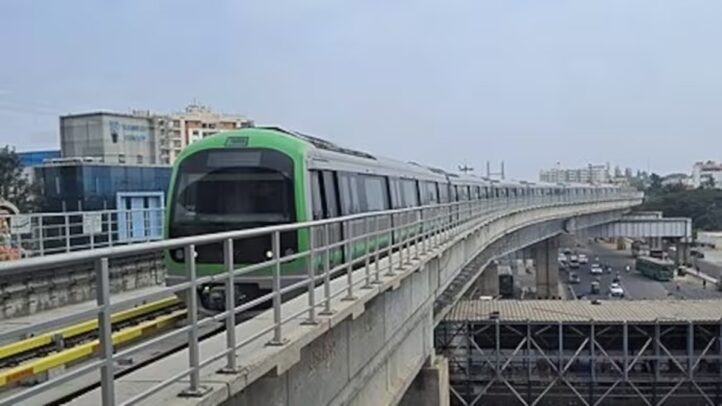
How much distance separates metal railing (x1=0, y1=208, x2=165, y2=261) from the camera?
13.3 meters

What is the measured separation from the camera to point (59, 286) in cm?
1122

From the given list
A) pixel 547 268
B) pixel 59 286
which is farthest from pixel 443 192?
pixel 547 268

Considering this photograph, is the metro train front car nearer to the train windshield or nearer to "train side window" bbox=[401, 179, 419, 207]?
the train windshield

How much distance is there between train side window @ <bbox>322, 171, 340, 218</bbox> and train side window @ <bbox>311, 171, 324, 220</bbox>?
0.25 metres

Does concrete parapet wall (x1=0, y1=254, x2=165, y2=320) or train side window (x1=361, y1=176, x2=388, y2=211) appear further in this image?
train side window (x1=361, y1=176, x2=388, y2=211)

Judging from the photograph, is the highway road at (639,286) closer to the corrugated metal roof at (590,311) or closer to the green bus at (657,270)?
the green bus at (657,270)

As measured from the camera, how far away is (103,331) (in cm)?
338

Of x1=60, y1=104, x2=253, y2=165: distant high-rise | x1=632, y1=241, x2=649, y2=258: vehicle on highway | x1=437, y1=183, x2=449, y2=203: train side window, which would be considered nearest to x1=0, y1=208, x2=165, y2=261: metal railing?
x1=437, y1=183, x2=449, y2=203: train side window

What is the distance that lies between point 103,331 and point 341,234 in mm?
7388

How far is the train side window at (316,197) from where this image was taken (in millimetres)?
11018

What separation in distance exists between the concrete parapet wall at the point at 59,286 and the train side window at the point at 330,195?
3.29 m

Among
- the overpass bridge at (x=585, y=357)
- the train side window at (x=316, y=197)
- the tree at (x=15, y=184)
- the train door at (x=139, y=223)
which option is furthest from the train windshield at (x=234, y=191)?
the tree at (x=15, y=184)

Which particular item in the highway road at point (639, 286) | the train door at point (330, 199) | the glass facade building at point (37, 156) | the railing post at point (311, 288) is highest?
the glass facade building at point (37, 156)

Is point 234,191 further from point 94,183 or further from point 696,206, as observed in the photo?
point 696,206
